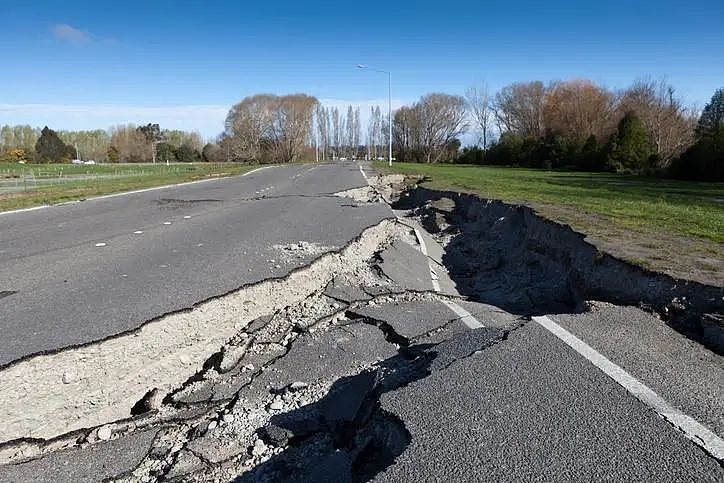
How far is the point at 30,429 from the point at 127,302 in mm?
1918

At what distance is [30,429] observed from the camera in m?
3.38

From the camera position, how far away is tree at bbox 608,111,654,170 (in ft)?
113

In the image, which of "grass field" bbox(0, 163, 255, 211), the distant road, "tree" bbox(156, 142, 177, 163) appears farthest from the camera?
"tree" bbox(156, 142, 177, 163)

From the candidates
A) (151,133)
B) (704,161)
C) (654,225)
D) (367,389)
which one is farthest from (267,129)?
(367,389)

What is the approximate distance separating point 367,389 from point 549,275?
5018 mm

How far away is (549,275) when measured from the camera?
8.04 m

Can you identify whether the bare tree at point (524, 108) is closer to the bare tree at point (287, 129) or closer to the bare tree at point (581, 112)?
the bare tree at point (581, 112)

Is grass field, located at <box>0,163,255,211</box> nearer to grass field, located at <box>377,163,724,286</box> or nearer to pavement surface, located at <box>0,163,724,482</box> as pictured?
pavement surface, located at <box>0,163,724,482</box>

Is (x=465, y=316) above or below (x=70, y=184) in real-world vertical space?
below

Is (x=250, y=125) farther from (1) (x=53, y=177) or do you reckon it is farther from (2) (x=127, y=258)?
(2) (x=127, y=258)

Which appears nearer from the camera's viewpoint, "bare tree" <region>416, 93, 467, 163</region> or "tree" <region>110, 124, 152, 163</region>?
"bare tree" <region>416, 93, 467, 163</region>

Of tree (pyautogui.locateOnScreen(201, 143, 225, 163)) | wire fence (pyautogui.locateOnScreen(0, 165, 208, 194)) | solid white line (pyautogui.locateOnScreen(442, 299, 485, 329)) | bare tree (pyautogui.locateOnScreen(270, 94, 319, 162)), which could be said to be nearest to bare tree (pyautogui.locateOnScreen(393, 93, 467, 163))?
bare tree (pyautogui.locateOnScreen(270, 94, 319, 162))

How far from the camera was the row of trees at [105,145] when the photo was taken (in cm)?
10356

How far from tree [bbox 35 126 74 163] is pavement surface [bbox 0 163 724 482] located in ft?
362
